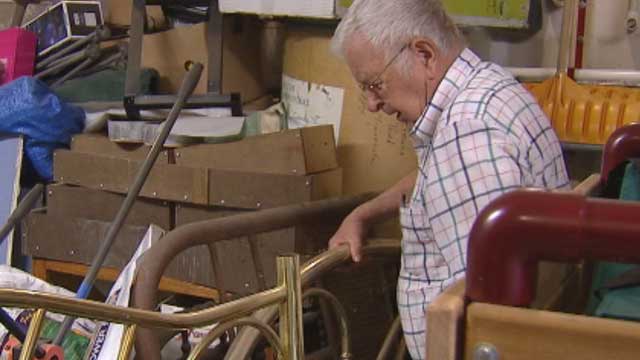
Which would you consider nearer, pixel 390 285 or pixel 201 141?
pixel 390 285

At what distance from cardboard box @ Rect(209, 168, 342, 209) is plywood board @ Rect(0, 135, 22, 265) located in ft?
2.44

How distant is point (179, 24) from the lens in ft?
8.89

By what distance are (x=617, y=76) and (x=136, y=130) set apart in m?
1.35

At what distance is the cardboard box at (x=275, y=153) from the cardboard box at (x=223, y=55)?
0.38 metres

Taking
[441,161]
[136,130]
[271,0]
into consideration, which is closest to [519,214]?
[441,161]

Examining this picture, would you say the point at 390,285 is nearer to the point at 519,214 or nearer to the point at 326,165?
the point at 326,165

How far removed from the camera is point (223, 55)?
248cm

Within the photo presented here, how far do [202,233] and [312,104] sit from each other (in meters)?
0.95

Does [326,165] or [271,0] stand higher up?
[271,0]

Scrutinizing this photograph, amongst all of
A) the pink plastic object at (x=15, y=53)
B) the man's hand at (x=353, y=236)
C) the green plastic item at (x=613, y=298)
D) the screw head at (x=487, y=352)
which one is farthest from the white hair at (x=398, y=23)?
the pink plastic object at (x=15, y=53)

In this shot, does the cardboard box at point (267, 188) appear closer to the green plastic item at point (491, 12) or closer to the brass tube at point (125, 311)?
the green plastic item at point (491, 12)

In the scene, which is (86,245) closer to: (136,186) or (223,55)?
(136,186)

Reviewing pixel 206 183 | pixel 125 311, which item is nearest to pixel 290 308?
pixel 125 311

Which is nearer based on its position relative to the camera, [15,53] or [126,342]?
[126,342]
